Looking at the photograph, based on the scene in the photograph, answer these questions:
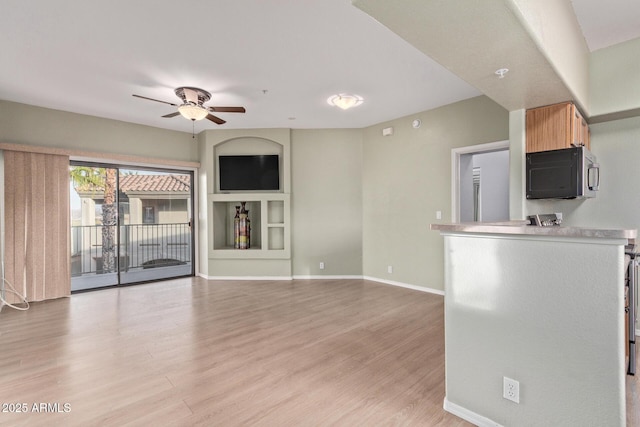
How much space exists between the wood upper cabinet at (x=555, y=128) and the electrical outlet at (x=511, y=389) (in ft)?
6.79

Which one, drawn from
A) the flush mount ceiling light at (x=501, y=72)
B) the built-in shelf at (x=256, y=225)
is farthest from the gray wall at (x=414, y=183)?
the flush mount ceiling light at (x=501, y=72)

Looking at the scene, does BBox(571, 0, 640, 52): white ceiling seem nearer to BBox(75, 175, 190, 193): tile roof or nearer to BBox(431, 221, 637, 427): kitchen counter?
BBox(431, 221, 637, 427): kitchen counter

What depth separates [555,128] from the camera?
8.62 feet

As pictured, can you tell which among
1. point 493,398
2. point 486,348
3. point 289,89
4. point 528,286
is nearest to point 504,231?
point 528,286

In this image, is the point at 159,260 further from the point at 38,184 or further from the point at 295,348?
the point at 295,348

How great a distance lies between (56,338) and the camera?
2.92 m

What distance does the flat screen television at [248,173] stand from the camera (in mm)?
5504

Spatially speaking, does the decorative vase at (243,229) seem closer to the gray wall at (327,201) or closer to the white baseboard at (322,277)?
the gray wall at (327,201)

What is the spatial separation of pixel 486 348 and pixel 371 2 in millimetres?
1932

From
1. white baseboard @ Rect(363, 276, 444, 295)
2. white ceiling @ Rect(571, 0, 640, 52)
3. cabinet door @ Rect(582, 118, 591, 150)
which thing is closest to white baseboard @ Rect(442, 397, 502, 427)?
cabinet door @ Rect(582, 118, 591, 150)

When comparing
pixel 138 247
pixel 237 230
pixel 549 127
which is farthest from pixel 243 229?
pixel 549 127

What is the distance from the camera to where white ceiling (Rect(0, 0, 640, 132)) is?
224 centimetres

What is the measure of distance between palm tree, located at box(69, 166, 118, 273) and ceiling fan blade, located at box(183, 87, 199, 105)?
2.39m

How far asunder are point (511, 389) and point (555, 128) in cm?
224
